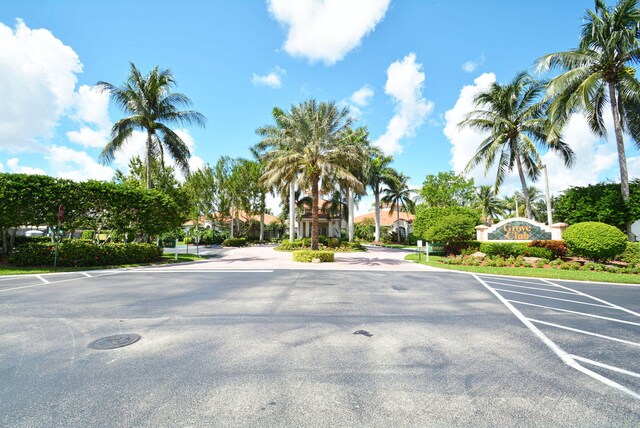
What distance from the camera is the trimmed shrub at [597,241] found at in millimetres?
14945

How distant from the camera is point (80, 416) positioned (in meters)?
2.84

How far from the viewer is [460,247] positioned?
22234 millimetres

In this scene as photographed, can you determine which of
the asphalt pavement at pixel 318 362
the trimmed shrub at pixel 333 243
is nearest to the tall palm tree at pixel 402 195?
the trimmed shrub at pixel 333 243

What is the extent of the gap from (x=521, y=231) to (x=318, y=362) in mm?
21032

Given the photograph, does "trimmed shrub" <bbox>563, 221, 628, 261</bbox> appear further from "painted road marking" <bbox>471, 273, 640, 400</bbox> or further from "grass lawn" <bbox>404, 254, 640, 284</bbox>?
"painted road marking" <bbox>471, 273, 640, 400</bbox>

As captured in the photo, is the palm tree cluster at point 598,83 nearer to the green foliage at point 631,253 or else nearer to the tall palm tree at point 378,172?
the green foliage at point 631,253

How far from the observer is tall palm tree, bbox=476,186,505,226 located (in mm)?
51159

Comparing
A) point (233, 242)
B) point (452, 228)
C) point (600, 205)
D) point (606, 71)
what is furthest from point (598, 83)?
point (233, 242)

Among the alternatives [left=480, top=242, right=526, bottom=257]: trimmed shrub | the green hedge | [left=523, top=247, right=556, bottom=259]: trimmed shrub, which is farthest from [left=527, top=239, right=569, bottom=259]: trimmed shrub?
the green hedge

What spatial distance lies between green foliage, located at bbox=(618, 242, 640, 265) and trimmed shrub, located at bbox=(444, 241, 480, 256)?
7.39m

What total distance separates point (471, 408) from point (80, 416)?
3.99 m

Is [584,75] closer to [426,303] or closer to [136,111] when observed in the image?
[426,303]

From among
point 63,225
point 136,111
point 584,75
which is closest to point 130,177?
point 136,111

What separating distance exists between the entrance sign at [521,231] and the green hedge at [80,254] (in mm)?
23491
